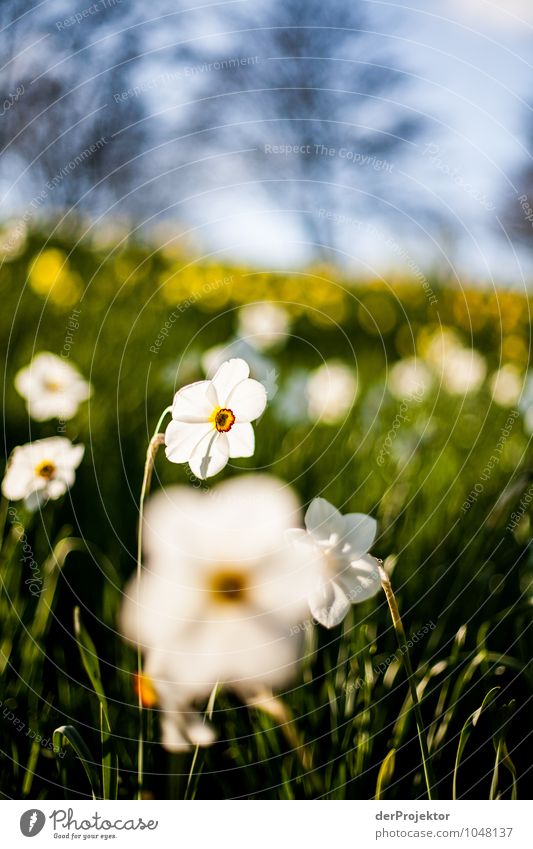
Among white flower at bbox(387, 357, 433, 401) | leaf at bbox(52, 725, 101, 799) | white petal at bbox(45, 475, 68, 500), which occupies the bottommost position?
leaf at bbox(52, 725, 101, 799)

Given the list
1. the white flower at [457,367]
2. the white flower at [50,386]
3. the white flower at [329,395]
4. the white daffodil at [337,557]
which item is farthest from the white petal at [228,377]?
the white flower at [457,367]

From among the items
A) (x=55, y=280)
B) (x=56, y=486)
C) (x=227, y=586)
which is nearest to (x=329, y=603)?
(x=227, y=586)

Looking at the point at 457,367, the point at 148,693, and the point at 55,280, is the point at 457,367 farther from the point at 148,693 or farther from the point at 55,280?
the point at 148,693

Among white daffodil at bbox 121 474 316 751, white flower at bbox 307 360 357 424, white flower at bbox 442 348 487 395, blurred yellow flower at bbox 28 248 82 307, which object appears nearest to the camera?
white daffodil at bbox 121 474 316 751

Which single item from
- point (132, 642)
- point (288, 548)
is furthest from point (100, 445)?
point (288, 548)

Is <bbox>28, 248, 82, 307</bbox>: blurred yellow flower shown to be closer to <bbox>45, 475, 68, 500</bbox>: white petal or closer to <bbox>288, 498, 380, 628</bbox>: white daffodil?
<bbox>45, 475, 68, 500</bbox>: white petal

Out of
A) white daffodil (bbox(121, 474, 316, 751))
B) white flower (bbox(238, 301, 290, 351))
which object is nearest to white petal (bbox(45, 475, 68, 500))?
white daffodil (bbox(121, 474, 316, 751))

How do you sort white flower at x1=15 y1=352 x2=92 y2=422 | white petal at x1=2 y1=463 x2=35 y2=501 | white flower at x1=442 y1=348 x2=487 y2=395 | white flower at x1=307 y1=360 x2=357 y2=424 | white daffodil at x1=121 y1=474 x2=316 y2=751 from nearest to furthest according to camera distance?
1. white daffodil at x1=121 y1=474 x2=316 y2=751
2. white petal at x1=2 y1=463 x2=35 y2=501
3. white flower at x1=15 y1=352 x2=92 y2=422
4. white flower at x1=307 y1=360 x2=357 y2=424
5. white flower at x1=442 y1=348 x2=487 y2=395

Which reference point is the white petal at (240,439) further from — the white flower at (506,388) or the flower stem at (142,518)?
the white flower at (506,388)

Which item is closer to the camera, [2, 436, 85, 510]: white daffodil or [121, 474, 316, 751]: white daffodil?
[121, 474, 316, 751]: white daffodil
